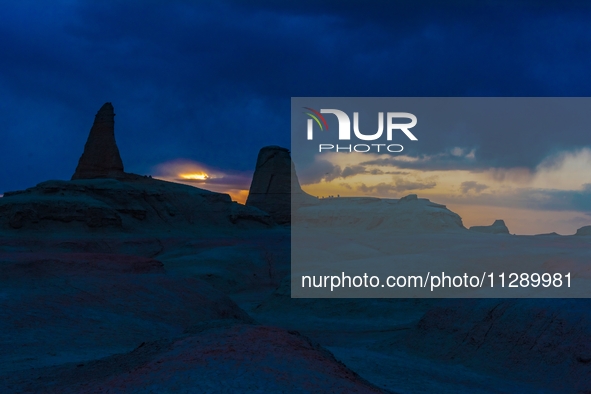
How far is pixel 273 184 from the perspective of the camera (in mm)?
64312

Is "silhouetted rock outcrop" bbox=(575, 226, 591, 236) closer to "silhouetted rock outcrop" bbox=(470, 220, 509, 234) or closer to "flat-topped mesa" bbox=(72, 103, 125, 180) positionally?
"silhouetted rock outcrop" bbox=(470, 220, 509, 234)

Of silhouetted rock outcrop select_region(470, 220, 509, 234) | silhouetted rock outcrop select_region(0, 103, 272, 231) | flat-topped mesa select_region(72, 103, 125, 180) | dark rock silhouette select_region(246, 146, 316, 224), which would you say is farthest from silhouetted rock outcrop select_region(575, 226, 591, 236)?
flat-topped mesa select_region(72, 103, 125, 180)

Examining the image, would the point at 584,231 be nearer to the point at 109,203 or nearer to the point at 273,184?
the point at 273,184

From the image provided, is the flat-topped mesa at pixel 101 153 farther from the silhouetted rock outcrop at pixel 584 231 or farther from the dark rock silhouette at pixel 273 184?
the silhouetted rock outcrop at pixel 584 231

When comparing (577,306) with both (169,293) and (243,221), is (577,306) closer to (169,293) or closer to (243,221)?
(169,293)

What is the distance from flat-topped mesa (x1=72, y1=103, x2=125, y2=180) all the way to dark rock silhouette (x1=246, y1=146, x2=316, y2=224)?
16096 millimetres

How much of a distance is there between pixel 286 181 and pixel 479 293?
159ft

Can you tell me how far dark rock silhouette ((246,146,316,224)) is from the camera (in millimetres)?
62656

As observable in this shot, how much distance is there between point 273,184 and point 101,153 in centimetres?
1886

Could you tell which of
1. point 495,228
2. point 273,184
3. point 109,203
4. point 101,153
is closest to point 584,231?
point 495,228

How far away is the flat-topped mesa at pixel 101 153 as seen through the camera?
175 feet

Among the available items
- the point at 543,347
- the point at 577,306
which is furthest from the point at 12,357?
the point at 577,306

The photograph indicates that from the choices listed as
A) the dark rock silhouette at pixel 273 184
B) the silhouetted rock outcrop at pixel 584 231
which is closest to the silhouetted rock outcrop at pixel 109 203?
the dark rock silhouette at pixel 273 184

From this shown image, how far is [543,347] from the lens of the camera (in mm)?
12008
